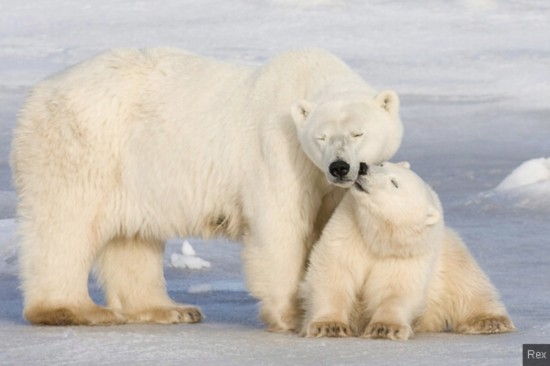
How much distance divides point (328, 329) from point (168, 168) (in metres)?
1.15

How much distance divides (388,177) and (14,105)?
7519 mm

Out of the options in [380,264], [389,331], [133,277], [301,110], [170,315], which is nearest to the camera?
[389,331]

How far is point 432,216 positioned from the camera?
500 centimetres

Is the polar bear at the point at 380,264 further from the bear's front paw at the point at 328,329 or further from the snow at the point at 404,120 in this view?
the snow at the point at 404,120

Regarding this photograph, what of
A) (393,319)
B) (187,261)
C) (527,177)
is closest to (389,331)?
(393,319)

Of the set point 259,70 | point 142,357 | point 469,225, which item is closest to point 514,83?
point 469,225

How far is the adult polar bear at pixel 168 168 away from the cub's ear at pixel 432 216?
329 millimetres

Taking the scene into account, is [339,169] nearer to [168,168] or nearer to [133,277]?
[168,168]

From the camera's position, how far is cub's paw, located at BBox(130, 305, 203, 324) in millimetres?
5734

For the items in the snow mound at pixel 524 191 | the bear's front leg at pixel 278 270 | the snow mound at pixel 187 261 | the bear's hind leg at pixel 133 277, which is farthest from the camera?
the snow mound at pixel 524 191

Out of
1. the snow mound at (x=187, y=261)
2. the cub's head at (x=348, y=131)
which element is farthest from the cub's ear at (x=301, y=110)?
the snow mound at (x=187, y=261)

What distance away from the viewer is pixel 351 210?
5117mm

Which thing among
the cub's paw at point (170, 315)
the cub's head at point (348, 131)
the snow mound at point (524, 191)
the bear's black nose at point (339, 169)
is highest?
the cub's head at point (348, 131)

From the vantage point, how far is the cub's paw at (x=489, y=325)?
512cm
